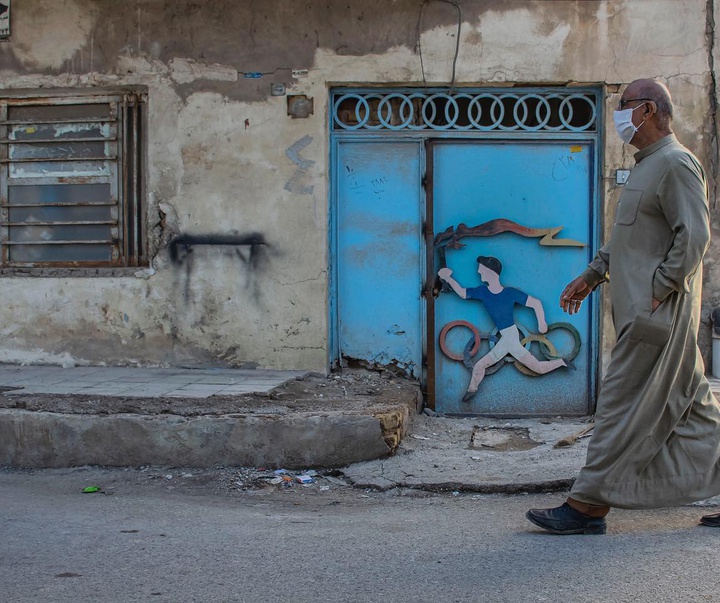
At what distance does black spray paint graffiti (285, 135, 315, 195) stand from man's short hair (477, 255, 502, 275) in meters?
1.38

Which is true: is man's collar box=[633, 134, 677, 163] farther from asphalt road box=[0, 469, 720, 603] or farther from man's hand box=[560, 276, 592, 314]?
asphalt road box=[0, 469, 720, 603]

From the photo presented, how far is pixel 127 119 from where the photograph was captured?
661 cm

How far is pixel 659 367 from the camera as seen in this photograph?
3.25 meters

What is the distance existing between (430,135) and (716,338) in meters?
2.59

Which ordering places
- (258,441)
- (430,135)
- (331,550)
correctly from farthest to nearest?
(430,135) < (258,441) < (331,550)

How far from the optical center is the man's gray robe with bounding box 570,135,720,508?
323 cm

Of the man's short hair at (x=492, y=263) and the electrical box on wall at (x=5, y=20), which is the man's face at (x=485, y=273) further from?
the electrical box on wall at (x=5, y=20)

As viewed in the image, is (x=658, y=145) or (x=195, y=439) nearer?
(x=658, y=145)

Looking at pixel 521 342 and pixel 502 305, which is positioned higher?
pixel 502 305

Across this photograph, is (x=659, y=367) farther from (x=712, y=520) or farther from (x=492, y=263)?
(x=492, y=263)

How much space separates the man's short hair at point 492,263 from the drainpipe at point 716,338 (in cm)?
159

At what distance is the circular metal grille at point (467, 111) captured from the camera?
6305 mm

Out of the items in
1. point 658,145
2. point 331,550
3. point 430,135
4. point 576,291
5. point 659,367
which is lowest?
point 331,550

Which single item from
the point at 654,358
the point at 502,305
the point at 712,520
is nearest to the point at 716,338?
the point at 502,305
